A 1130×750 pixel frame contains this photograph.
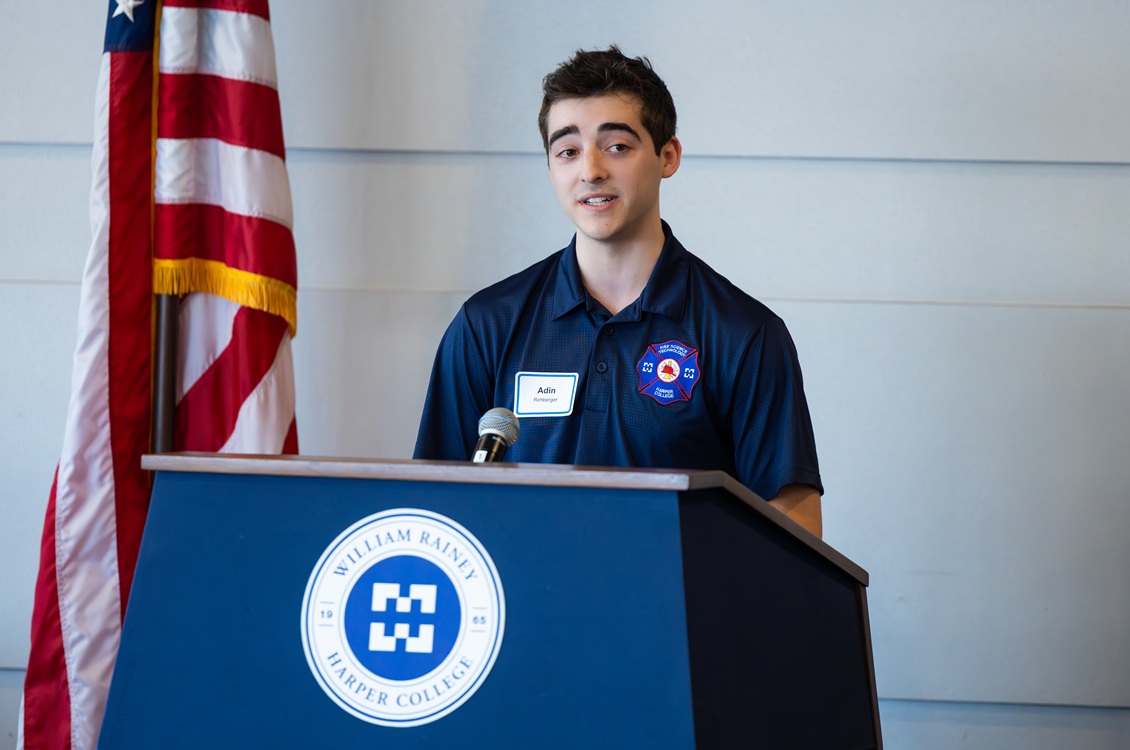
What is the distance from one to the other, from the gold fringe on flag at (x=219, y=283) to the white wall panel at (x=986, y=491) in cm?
135

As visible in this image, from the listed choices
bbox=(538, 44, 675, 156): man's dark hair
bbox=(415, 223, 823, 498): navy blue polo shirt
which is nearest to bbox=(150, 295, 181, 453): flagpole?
bbox=(415, 223, 823, 498): navy blue polo shirt

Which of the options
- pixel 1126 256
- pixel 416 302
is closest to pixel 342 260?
pixel 416 302

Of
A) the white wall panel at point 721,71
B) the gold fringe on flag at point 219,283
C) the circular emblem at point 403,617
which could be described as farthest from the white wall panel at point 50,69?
the circular emblem at point 403,617

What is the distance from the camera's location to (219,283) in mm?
2490

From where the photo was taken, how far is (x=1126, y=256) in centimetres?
275

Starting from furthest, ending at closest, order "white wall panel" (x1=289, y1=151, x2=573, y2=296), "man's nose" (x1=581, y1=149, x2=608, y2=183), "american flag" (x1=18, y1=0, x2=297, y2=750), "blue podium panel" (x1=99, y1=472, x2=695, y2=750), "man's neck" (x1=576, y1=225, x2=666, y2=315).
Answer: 1. "white wall panel" (x1=289, y1=151, x2=573, y2=296)
2. "american flag" (x1=18, y1=0, x2=297, y2=750)
3. "man's neck" (x1=576, y1=225, x2=666, y2=315)
4. "man's nose" (x1=581, y1=149, x2=608, y2=183)
5. "blue podium panel" (x1=99, y1=472, x2=695, y2=750)

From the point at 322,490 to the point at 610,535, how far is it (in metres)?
0.31

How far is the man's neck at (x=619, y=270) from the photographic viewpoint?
6.32 feet

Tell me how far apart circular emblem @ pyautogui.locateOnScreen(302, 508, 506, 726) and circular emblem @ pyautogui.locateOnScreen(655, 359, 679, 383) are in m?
0.84

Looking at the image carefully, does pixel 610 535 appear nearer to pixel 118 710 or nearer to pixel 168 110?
pixel 118 710

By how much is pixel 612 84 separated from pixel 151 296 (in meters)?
1.26

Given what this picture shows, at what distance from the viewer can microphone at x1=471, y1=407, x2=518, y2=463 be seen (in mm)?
1210

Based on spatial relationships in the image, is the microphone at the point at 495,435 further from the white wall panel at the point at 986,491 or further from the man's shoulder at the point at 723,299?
the white wall panel at the point at 986,491

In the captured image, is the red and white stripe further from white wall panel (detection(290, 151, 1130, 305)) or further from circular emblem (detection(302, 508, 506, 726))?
circular emblem (detection(302, 508, 506, 726))
